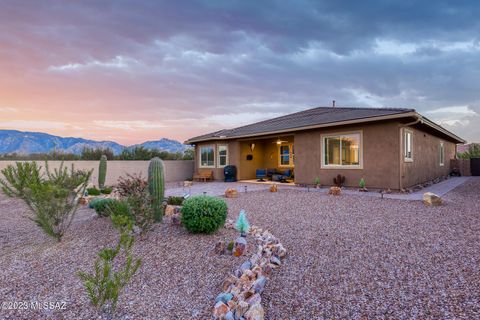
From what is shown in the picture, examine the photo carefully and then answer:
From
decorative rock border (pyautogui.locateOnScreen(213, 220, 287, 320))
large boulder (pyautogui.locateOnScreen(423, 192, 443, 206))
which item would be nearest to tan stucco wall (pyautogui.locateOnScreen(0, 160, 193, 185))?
decorative rock border (pyautogui.locateOnScreen(213, 220, 287, 320))

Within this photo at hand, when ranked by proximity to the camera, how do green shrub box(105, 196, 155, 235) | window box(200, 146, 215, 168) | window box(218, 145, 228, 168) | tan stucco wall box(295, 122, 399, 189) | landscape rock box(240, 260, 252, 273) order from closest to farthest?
landscape rock box(240, 260, 252, 273) → green shrub box(105, 196, 155, 235) → tan stucco wall box(295, 122, 399, 189) → window box(218, 145, 228, 168) → window box(200, 146, 215, 168)

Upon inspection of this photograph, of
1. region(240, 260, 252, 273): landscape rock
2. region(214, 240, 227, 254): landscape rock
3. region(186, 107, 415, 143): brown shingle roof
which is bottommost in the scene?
region(240, 260, 252, 273): landscape rock

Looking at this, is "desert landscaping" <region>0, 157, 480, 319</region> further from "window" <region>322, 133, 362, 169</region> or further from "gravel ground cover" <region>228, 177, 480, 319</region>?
"window" <region>322, 133, 362, 169</region>

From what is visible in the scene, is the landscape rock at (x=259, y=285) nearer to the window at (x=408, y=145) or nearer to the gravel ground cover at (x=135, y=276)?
the gravel ground cover at (x=135, y=276)

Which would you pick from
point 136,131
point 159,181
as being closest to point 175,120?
point 136,131

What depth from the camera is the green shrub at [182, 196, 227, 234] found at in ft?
13.9

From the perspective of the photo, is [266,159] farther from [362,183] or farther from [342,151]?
[362,183]

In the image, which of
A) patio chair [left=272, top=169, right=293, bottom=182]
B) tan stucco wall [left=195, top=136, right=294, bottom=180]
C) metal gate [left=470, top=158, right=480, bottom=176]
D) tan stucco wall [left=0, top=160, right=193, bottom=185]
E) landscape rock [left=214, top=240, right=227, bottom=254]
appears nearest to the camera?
landscape rock [left=214, top=240, right=227, bottom=254]

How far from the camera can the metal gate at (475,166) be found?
1919 cm

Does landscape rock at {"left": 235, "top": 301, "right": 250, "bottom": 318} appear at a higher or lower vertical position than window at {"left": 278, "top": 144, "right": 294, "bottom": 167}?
lower

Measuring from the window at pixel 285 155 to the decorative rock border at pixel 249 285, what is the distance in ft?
40.2

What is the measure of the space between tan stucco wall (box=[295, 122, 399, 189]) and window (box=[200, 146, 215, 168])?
6.82 m

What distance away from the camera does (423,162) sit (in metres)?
12.3

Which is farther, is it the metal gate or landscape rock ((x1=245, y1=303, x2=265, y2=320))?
the metal gate
